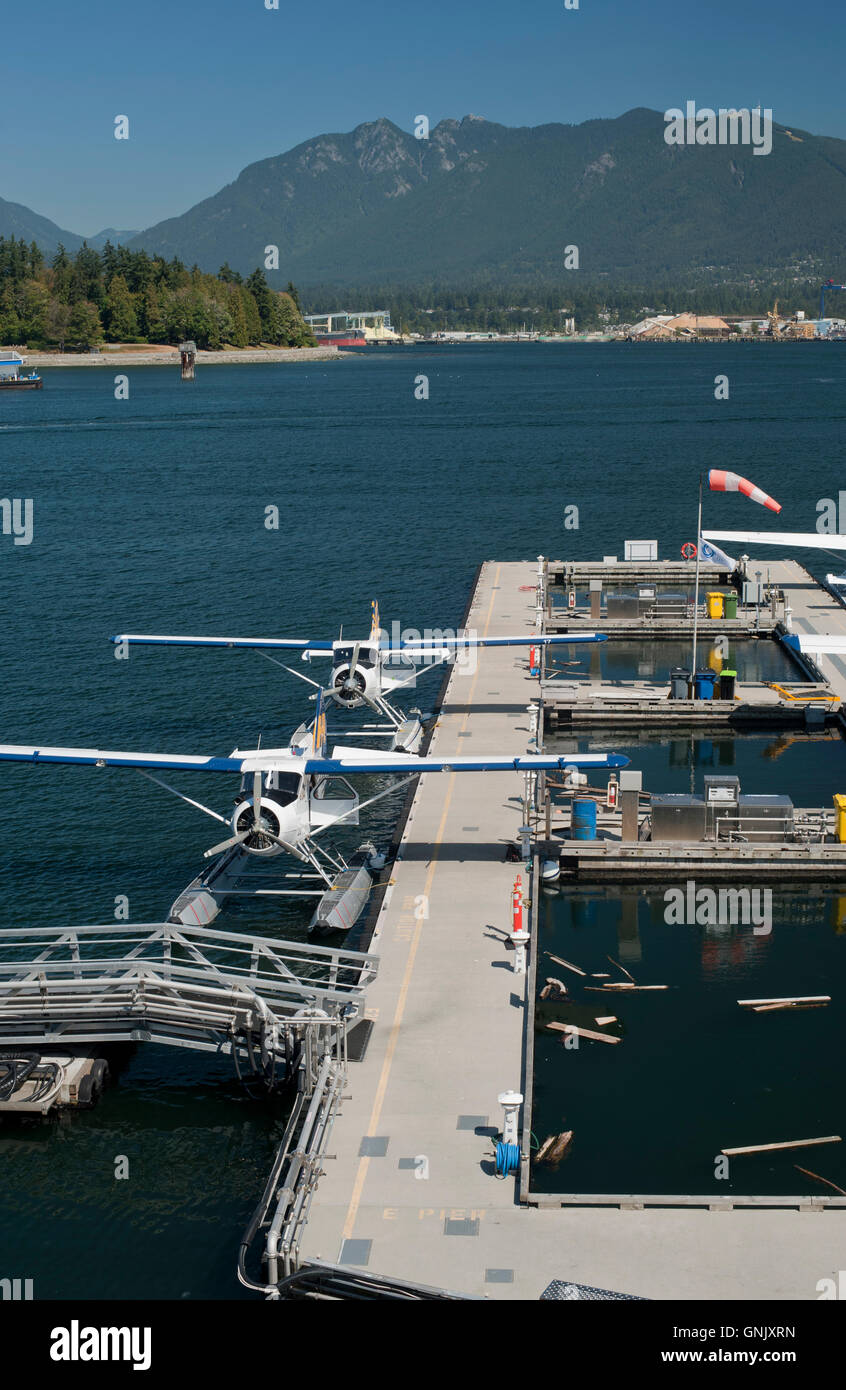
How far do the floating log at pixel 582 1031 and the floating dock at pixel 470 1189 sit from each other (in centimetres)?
121

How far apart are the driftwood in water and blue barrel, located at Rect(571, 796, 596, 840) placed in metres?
12.8

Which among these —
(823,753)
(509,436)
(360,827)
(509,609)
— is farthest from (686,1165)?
(509,436)

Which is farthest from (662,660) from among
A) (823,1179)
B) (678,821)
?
(823,1179)

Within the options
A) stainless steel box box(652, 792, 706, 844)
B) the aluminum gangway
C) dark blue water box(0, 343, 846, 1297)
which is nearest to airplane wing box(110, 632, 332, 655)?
dark blue water box(0, 343, 846, 1297)

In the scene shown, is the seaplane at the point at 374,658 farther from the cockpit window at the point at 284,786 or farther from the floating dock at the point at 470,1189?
the floating dock at the point at 470,1189

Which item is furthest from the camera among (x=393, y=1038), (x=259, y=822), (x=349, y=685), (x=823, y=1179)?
(x=349, y=685)

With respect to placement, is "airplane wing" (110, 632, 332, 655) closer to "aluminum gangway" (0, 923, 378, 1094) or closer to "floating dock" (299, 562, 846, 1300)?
"floating dock" (299, 562, 846, 1300)

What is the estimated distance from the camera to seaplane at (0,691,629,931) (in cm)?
3147

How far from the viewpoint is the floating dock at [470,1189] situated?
1875cm

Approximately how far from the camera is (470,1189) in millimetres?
20844

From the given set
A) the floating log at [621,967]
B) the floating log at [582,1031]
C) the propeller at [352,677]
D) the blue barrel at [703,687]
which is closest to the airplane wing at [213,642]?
A: the propeller at [352,677]

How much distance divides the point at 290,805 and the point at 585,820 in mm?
8697

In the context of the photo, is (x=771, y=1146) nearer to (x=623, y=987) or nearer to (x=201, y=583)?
(x=623, y=987)

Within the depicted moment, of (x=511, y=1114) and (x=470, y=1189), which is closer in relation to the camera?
(x=470, y=1189)
